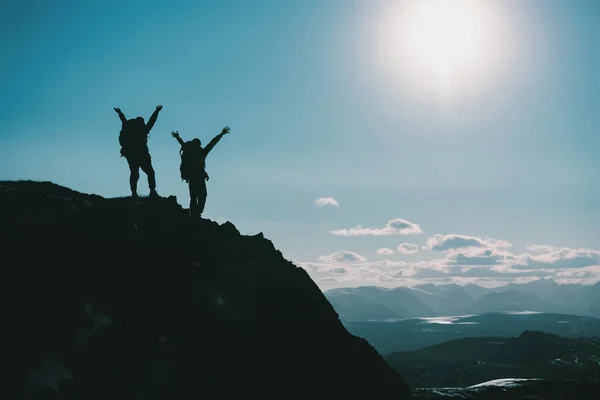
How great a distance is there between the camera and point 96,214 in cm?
1648

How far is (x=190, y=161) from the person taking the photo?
72.9ft

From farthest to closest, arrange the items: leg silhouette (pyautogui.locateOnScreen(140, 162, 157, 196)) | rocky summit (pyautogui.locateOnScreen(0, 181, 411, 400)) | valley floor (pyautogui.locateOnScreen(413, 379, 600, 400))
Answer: valley floor (pyautogui.locateOnScreen(413, 379, 600, 400))
leg silhouette (pyautogui.locateOnScreen(140, 162, 157, 196))
rocky summit (pyautogui.locateOnScreen(0, 181, 411, 400))

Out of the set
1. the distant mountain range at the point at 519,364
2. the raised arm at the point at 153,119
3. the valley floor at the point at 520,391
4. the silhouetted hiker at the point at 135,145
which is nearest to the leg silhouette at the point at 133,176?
the silhouetted hiker at the point at 135,145

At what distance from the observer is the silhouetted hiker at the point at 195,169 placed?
22250 millimetres

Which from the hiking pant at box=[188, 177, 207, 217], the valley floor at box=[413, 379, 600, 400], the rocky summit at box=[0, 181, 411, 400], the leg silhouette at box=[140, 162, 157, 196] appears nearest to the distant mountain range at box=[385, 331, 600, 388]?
the valley floor at box=[413, 379, 600, 400]

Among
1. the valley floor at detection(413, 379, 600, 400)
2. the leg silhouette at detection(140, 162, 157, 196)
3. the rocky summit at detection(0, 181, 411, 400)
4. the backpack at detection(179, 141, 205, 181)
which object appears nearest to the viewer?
the rocky summit at detection(0, 181, 411, 400)

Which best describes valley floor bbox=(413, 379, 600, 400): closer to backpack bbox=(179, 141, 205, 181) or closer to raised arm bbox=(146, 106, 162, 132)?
backpack bbox=(179, 141, 205, 181)

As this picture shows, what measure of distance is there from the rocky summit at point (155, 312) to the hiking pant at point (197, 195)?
1905mm

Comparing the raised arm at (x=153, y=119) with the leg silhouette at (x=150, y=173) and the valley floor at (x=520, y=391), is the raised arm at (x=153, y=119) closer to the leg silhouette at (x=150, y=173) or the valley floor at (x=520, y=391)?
the leg silhouette at (x=150, y=173)

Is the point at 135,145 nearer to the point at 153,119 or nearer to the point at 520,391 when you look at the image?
the point at 153,119

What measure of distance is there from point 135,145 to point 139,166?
1195 millimetres

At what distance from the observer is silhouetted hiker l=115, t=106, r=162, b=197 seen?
889 inches

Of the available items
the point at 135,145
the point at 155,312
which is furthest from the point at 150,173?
the point at 155,312

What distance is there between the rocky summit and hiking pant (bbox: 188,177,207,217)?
1.91m
